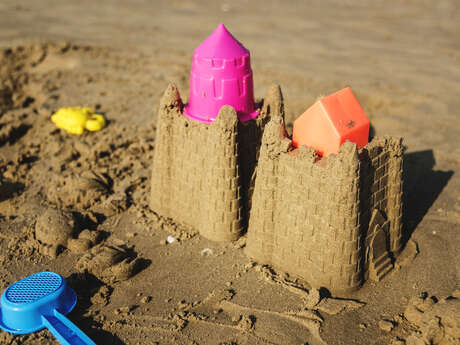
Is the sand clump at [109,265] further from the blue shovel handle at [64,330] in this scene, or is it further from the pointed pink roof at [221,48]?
the pointed pink roof at [221,48]

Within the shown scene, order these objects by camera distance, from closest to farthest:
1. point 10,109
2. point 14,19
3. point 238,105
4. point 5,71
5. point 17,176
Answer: point 238,105 < point 17,176 < point 10,109 < point 5,71 < point 14,19

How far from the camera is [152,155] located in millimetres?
5191

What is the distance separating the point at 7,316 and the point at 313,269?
1.93 m

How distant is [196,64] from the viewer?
3533 mm

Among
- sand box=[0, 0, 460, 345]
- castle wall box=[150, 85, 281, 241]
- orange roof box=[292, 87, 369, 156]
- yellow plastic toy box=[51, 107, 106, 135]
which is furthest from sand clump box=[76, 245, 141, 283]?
yellow plastic toy box=[51, 107, 106, 135]

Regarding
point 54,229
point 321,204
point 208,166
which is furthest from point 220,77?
point 54,229

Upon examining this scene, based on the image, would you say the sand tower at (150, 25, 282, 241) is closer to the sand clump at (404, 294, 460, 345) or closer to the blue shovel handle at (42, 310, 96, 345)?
the blue shovel handle at (42, 310, 96, 345)

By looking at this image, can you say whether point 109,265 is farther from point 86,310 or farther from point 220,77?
point 220,77

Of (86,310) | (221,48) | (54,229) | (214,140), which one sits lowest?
(86,310)

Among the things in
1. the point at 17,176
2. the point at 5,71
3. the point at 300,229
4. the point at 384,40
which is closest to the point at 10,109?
the point at 5,71

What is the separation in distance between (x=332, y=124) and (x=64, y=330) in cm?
203

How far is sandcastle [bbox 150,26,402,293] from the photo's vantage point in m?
3.11

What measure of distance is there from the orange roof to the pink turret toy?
21.0 inches

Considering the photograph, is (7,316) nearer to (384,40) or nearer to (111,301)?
(111,301)
